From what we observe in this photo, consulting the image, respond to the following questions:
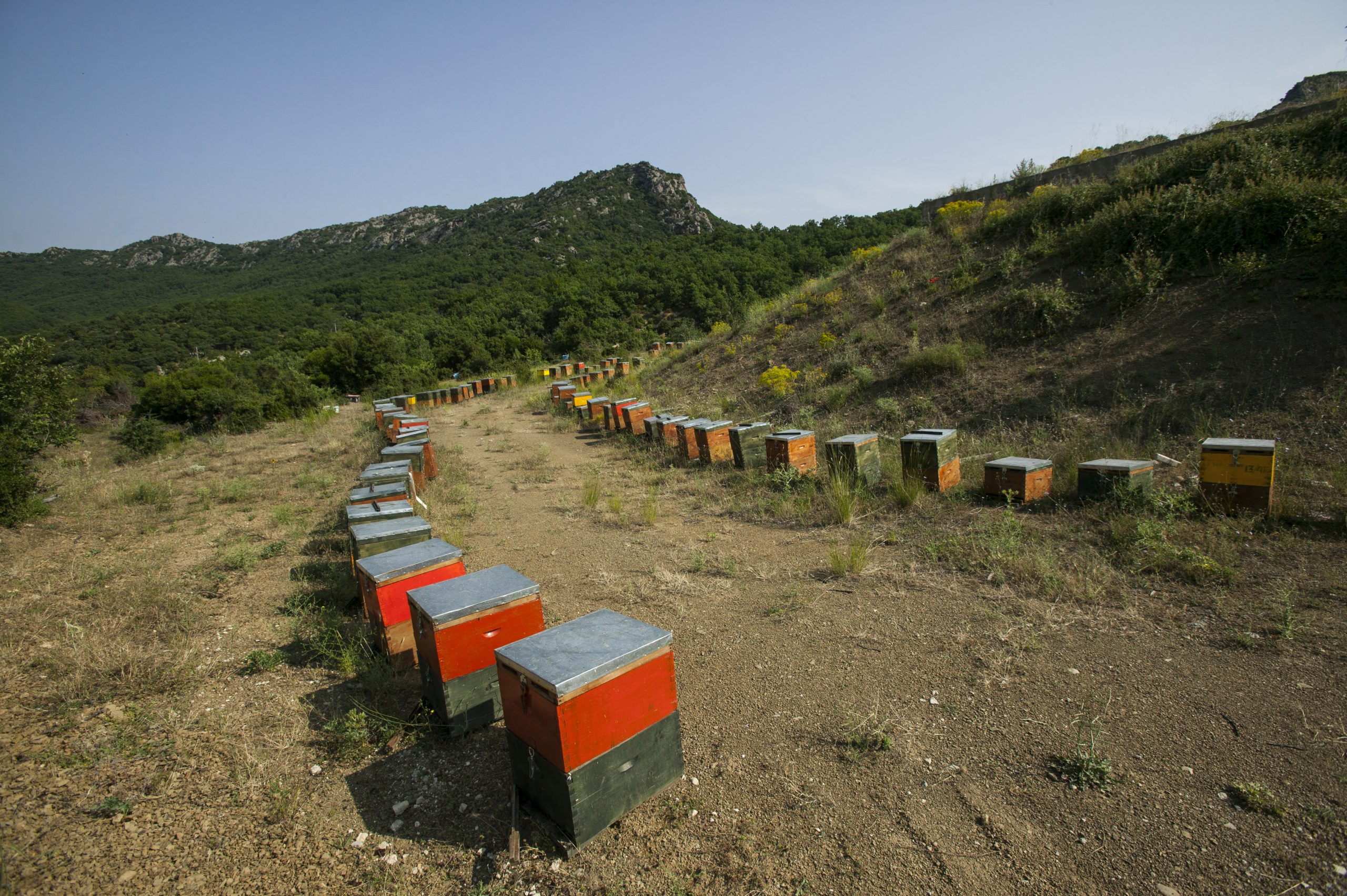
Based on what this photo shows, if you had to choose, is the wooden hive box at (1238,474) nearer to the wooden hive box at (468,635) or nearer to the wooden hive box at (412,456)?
the wooden hive box at (468,635)

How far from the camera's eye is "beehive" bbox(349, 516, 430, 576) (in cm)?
483

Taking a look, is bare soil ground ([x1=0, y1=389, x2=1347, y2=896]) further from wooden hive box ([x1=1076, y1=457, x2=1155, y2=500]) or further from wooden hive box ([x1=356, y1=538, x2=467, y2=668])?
wooden hive box ([x1=1076, y1=457, x2=1155, y2=500])

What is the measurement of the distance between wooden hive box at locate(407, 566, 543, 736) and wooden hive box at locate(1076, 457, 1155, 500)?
561 centimetres

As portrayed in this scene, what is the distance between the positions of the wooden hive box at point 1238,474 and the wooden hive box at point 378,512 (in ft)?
24.4

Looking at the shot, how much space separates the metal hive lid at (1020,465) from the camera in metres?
6.37

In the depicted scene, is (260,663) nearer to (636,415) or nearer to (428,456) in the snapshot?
(428,456)

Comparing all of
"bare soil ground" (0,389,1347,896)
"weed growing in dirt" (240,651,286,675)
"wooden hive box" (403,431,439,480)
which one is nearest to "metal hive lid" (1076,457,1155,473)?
"bare soil ground" (0,389,1347,896)

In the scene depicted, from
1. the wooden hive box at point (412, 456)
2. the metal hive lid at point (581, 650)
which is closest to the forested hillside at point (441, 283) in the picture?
the wooden hive box at point (412, 456)

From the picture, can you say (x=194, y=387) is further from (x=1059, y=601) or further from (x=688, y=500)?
(x=1059, y=601)

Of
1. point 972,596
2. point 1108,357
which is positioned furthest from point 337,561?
point 1108,357

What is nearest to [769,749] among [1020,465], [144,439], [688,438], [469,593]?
[469,593]

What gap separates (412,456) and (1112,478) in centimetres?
876

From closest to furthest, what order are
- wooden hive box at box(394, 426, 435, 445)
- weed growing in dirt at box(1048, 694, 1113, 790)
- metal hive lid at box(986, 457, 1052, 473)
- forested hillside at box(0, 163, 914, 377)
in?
weed growing in dirt at box(1048, 694, 1113, 790), metal hive lid at box(986, 457, 1052, 473), wooden hive box at box(394, 426, 435, 445), forested hillside at box(0, 163, 914, 377)

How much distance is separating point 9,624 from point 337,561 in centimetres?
245
